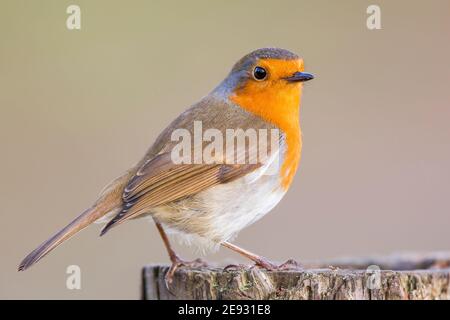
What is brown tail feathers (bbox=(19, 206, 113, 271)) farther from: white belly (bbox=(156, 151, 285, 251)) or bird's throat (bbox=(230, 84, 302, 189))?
bird's throat (bbox=(230, 84, 302, 189))

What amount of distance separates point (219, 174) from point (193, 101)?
3.71 m

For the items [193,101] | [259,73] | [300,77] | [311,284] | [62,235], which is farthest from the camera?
[193,101]

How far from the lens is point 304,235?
22.7 ft

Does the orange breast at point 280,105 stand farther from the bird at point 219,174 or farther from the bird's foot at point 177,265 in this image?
the bird's foot at point 177,265

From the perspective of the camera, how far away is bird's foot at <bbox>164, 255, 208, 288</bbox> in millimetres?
4254

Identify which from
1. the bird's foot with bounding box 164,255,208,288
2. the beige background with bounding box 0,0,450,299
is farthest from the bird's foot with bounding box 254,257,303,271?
the beige background with bounding box 0,0,450,299

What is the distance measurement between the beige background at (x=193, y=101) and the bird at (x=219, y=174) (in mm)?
1835

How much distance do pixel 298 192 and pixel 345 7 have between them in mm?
2778

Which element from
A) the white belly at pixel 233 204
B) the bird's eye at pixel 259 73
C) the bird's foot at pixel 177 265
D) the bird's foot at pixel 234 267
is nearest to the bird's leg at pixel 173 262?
the bird's foot at pixel 177 265

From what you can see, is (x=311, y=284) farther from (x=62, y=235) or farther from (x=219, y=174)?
(x=62, y=235)

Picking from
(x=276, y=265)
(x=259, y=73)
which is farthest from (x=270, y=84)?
(x=276, y=265)

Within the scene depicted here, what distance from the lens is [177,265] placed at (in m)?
4.38
